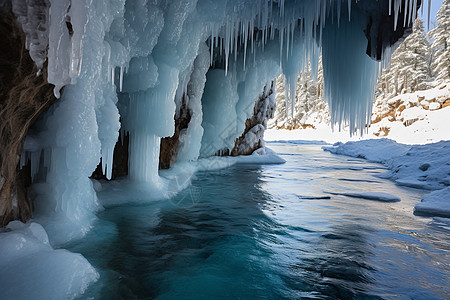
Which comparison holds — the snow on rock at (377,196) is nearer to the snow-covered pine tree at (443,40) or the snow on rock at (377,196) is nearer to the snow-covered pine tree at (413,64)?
the snow-covered pine tree at (443,40)

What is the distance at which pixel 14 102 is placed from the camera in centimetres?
224

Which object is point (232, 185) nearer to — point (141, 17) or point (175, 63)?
point (175, 63)

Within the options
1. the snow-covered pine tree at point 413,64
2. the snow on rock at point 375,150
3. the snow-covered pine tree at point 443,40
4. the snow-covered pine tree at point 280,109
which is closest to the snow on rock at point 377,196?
the snow on rock at point 375,150

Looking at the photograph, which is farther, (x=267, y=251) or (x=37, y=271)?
(x=267, y=251)

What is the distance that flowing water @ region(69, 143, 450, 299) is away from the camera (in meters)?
2.24

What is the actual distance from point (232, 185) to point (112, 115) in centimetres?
383

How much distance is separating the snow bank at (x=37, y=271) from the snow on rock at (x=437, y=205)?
200 inches

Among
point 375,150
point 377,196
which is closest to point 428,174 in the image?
point 377,196

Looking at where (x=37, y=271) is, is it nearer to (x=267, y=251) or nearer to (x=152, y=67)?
(x=267, y=251)

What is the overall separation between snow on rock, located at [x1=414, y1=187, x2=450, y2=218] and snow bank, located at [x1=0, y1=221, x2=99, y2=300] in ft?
16.6

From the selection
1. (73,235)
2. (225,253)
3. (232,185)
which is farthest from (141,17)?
(232,185)

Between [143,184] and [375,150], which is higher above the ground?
[375,150]

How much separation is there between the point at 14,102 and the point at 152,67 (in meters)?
2.96

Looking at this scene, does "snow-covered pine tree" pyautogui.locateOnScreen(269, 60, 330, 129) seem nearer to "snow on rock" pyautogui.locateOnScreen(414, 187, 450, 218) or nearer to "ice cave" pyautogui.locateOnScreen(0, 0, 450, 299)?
"ice cave" pyautogui.locateOnScreen(0, 0, 450, 299)
